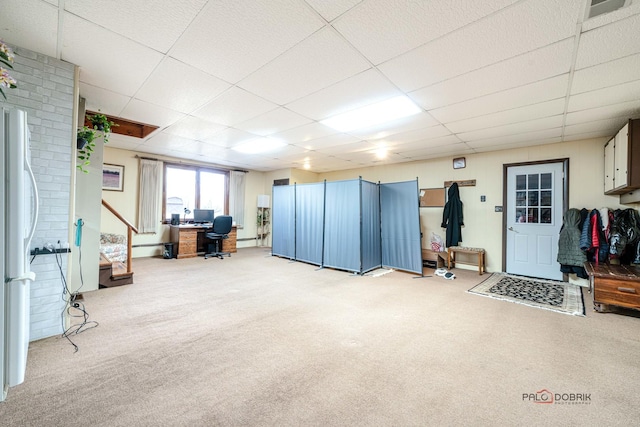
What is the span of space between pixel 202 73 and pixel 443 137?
385 cm

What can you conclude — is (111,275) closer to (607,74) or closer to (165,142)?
(165,142)

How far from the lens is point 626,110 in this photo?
3215mm

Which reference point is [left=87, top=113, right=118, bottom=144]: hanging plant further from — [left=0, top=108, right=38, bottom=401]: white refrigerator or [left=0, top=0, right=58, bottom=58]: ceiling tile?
[left=0, top=108, right=38, bottom=401]: white refrigerator

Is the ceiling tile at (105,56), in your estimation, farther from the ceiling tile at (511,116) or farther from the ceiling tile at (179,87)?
the ceiling tile at (511,116)

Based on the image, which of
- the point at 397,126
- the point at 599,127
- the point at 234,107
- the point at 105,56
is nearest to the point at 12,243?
the point at 105,56

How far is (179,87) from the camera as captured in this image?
2.89 meters

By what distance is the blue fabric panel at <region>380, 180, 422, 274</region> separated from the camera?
16.4 ft

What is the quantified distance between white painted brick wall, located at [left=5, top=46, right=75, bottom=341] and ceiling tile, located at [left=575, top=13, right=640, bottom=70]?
4.46 metres

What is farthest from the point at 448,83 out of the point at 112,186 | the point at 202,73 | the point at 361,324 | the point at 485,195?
the point at 112,186

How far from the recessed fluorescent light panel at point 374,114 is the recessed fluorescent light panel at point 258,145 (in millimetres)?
1486

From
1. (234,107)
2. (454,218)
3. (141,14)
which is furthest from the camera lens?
(454,218)

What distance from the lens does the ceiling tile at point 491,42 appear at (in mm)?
1736

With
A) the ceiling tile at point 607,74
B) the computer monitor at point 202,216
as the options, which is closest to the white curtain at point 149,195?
the computer monitor at point 202,216

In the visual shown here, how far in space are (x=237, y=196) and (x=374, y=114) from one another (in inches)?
225
